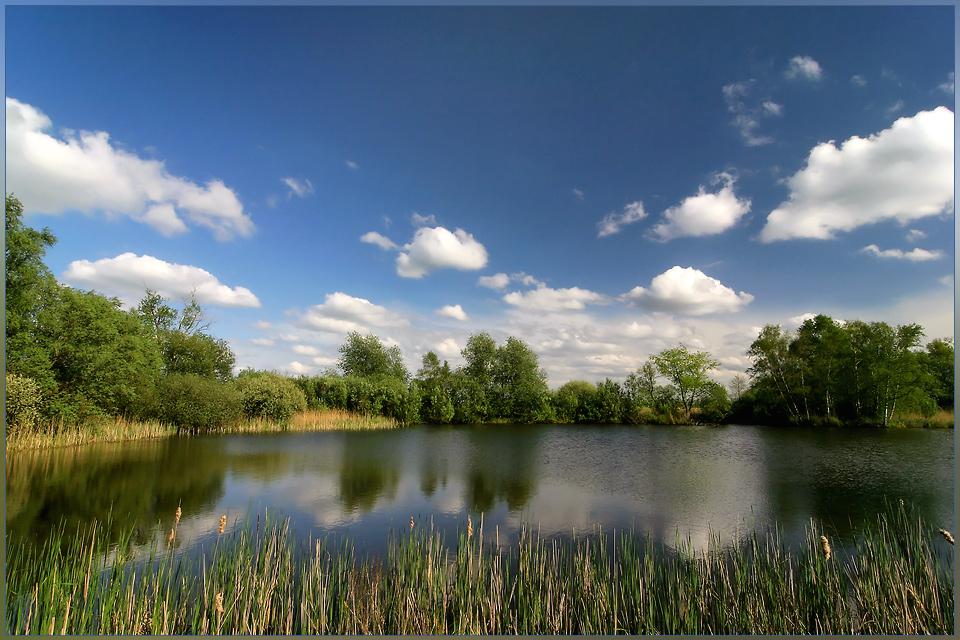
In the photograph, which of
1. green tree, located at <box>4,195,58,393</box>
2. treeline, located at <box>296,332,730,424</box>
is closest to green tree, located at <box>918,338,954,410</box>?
treeline, located at <box>296,332,730,424</box>

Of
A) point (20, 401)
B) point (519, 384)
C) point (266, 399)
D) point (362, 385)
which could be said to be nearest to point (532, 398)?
point (519, 384)

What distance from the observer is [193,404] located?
18.3 metres

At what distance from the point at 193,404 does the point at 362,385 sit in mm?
9129

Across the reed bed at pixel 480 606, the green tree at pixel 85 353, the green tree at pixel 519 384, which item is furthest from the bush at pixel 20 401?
the green tree at pixel 519 384

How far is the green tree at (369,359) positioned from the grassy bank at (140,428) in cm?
1168

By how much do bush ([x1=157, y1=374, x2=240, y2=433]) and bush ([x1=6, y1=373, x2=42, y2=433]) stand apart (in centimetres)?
545

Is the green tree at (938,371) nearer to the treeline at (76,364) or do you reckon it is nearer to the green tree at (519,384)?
the green tree at (519,384)

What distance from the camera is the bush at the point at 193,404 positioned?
1788 cm

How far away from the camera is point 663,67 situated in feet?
21.8

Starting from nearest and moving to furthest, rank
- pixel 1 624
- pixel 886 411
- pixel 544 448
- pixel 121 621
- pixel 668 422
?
1. pixel 1 624
2. pixel 121 621
3. pixel 544 448
4. pixel 886 411
5. pixel 668 422

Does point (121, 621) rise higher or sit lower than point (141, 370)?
lower

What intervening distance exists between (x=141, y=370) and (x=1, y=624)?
17.4 meters

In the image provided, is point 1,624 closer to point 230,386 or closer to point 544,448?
point 544,448

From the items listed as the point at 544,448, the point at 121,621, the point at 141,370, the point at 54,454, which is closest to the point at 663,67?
the point at 121,621
